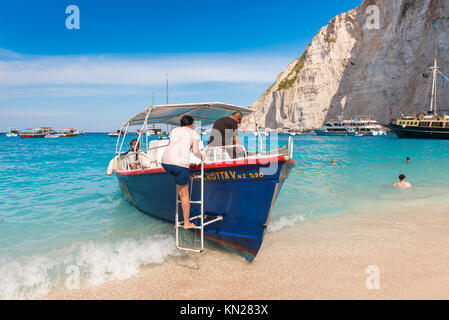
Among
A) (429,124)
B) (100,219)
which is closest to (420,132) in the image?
(429,124)

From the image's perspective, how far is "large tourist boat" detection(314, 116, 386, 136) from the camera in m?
70.9

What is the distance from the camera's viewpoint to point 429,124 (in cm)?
5234

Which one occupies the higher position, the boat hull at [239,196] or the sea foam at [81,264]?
the boat hull at [239,196]

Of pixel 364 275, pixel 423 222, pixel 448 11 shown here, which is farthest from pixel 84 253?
pixel 448 11

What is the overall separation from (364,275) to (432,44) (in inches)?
2952

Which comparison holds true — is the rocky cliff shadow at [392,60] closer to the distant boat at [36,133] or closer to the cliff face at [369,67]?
the cliff face at [369,67]

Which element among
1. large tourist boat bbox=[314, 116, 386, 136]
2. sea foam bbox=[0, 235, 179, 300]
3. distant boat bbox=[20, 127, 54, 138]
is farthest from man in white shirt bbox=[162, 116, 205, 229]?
distant boat bbox=[20, 127, 54, 138]

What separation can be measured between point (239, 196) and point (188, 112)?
11.9 ft

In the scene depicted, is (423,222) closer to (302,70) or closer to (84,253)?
(84,253)

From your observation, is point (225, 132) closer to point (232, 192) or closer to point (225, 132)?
point (225, 132)

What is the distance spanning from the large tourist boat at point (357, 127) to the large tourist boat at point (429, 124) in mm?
12046

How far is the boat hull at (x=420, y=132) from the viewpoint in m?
51.2

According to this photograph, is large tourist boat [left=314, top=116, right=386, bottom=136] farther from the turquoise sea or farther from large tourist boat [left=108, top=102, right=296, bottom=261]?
large tourist boat [left=108, top=102, right=296, bottom=261]

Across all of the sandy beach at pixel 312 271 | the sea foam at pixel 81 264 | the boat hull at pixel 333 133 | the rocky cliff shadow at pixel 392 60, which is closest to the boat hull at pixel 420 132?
the rocky cliff shadow at pixel 392 60
